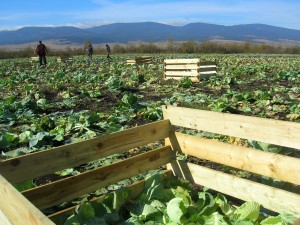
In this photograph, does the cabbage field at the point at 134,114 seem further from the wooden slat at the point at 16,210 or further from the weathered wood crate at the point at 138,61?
the weathered wood crate at the point at 138,61

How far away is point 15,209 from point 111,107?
25.9 ft

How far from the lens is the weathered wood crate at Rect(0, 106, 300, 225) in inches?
126

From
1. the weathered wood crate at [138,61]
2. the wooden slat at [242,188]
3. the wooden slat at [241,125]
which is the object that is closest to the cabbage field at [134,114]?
the wooden slat at [242,188]

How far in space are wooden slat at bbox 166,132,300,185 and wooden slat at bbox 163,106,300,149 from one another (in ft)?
0.48

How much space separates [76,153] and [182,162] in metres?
1.40

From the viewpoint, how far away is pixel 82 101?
10867 mm

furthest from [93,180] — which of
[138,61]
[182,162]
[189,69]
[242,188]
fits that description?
[138,61]

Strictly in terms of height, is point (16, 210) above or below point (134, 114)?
above

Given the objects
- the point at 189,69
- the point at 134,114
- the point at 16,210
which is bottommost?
the point at 134,114

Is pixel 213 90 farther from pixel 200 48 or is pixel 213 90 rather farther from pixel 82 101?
pixel 200 48

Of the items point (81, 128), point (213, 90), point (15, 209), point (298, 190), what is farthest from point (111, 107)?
point (15, 209)

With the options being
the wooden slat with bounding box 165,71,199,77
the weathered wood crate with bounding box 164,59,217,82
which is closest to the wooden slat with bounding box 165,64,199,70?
the weathered wood crate with bounding box 164,59,217,82

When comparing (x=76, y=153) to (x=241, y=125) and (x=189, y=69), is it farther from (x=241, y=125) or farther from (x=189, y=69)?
(x=189, y=69)

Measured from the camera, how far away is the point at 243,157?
365cm
